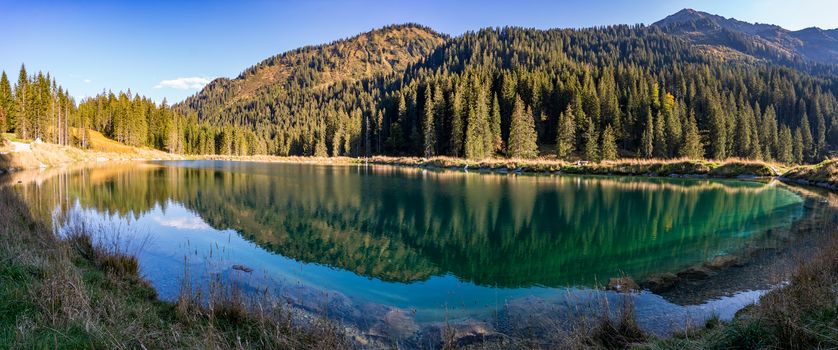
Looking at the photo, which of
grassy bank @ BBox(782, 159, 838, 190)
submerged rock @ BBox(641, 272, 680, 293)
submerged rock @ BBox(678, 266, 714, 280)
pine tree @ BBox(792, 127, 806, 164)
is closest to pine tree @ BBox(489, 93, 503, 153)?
grassy bank @ BBox(782, 159, 838, 190)

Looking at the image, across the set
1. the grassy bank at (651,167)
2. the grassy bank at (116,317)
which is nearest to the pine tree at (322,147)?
the grassy bank at (651,167)

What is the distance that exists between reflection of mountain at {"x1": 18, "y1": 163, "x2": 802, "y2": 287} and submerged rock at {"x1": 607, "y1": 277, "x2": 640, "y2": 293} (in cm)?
64

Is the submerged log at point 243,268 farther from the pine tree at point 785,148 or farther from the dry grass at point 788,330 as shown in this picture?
the pine tree at point 785,148

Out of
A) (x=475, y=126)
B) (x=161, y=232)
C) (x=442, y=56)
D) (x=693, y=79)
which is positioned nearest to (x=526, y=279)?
(x=161, y=232)

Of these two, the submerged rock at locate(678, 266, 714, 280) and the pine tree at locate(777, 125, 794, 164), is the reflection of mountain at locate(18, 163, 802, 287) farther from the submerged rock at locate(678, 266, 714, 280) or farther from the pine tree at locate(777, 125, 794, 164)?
the pine tree at locate(777, 125, 794, 164)

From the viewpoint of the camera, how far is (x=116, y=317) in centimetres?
537

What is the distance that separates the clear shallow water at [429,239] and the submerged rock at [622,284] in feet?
1.36

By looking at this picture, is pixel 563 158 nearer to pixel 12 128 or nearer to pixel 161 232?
pixel 161 232

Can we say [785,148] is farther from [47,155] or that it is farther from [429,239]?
[47,155]

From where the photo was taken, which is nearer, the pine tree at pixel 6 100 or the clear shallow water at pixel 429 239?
the clear shallow water at pixel 429 239

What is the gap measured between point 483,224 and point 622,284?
863 centimetres

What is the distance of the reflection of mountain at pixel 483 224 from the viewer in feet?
39.8

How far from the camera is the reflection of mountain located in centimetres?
1212

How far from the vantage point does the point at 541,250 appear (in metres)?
13.7
